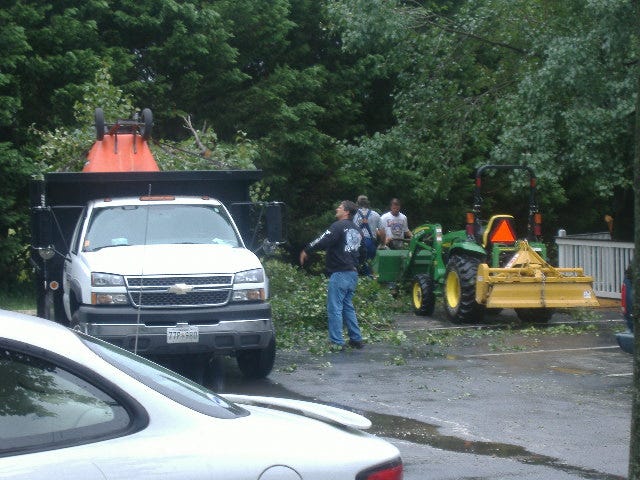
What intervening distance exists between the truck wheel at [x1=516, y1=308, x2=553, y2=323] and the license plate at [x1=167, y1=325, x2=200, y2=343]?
7.53 m

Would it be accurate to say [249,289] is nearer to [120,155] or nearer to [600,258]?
[120,155]

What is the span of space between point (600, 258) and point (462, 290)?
5.53 m

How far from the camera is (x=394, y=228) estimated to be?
22219 millimetres

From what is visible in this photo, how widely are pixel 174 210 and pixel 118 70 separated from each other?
13150 mm

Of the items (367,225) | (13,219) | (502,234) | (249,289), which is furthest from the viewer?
(13,219)

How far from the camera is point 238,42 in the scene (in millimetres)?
28328

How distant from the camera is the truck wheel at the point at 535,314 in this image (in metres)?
17.2

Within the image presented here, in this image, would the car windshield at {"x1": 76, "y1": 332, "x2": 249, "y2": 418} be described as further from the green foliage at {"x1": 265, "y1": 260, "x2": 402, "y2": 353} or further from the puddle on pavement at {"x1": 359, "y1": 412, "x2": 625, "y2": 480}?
the green foliage at {"x1": 265, "y1": 260, "x2": 402, "y2": 353}

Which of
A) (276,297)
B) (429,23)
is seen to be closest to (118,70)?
(429,23)

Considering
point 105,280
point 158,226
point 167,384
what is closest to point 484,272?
point 158,226

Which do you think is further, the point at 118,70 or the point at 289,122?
the point at 289,122

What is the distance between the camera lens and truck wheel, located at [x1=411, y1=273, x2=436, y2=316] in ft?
59.3

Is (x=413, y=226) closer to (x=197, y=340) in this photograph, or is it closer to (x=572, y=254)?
(x=572, y=254)

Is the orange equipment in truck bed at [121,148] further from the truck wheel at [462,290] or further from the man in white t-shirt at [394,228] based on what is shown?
the man in white t-shirt at [394,228]
